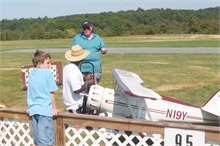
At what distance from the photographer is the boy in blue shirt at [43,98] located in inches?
190

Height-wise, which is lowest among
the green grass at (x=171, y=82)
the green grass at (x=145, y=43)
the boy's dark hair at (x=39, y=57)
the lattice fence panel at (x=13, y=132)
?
the green grass at (x=171, y=82)

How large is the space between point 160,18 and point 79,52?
6202 centimetres

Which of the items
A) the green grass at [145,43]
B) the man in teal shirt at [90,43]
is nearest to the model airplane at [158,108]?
the man in teal shirt at [90,43]

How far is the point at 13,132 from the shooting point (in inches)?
218

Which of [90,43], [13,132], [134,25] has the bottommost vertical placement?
[13,132]

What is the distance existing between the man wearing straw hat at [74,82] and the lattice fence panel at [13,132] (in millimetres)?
902

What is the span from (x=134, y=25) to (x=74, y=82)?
5790cm

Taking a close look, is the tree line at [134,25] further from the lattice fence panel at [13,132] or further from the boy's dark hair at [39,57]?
the boy's dark hair at [39,57]

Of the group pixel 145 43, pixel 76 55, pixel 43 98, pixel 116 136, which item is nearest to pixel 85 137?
pixel 116 136

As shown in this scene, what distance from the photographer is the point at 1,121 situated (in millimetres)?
5438

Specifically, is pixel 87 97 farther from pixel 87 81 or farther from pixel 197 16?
pixel 197 16

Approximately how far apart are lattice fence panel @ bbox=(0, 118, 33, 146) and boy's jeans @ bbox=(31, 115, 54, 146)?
0.41 meters

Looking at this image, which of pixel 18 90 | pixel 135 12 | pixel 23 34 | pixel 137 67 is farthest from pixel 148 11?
pixel 18 90

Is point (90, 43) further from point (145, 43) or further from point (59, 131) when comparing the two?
point (145, 43)
